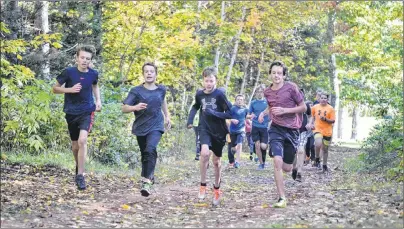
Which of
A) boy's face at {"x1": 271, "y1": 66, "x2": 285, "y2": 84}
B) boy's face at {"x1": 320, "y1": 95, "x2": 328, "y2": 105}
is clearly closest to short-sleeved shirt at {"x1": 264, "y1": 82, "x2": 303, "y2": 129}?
boy's face at {"x1": 271, "y1": 66, "x2": 285, "y2": 84}

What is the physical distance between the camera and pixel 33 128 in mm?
9898

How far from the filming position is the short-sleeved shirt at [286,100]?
8555mm

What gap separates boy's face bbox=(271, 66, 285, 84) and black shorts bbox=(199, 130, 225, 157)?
1.31 metres

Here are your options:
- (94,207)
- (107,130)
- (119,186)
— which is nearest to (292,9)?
(107,130)

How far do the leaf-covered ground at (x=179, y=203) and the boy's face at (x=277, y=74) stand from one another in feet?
6.21

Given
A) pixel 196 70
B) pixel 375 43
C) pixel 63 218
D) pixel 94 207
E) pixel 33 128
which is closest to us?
pixel 63 218

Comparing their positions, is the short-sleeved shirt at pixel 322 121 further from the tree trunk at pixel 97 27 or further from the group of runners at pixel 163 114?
the tree trunk at pixel 97 27

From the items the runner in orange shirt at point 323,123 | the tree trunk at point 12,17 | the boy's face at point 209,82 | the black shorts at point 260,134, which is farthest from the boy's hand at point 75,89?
the black shorts at point 260,134

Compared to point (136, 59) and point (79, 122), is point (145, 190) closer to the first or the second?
point (79, 122)

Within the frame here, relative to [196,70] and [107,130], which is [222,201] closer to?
[107,130]

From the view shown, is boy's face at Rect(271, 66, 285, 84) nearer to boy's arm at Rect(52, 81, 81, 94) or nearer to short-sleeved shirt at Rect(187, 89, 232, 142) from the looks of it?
short-sleeved shirt at Rect(187, 89, 232, 142)

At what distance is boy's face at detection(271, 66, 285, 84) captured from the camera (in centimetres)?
A: 848

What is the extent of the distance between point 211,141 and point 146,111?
1.15 m

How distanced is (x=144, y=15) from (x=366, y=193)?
974 cm
